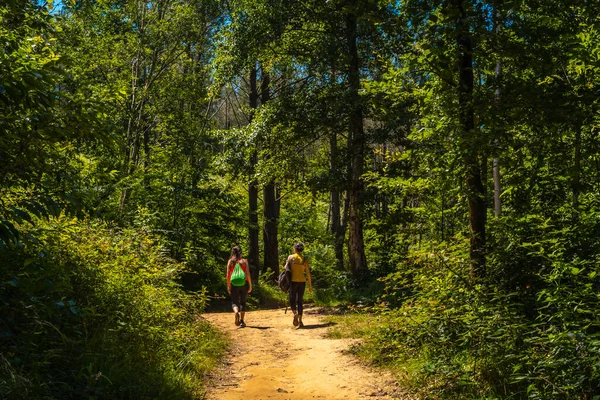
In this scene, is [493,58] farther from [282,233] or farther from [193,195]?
[282,233]

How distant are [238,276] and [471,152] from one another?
702cm

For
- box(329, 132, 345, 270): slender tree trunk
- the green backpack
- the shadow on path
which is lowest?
the shadow on path

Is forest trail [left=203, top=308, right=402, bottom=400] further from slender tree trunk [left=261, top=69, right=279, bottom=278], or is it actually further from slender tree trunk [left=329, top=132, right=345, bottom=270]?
slender tree trunk [left=261, top=69, right=279, bottom=278]

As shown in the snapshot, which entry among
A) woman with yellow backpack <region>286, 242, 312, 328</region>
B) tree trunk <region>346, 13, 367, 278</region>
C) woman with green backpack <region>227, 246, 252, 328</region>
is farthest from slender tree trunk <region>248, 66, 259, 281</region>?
woman with yellow backpack <region>286, 242, 312, 328</region>

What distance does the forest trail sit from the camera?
20.7 ft

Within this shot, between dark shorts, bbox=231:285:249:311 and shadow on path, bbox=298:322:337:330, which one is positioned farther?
dark shorts, bbox=231:285:249:311

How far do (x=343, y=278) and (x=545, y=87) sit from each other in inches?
425

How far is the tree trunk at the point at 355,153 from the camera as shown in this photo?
14570mm

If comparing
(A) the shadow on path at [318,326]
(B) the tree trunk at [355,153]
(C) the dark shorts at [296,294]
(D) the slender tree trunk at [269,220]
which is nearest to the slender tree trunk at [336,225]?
(B) the tree trunk at [355,153]

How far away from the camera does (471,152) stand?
5934mm

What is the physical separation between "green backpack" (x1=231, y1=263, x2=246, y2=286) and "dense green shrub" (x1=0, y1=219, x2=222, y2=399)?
2241 millimetres

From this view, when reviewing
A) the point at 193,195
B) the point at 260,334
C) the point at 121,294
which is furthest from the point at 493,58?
the point at 193,195

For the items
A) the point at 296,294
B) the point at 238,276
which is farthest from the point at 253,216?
the point at 296,294

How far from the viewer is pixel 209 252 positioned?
57.6 ft
